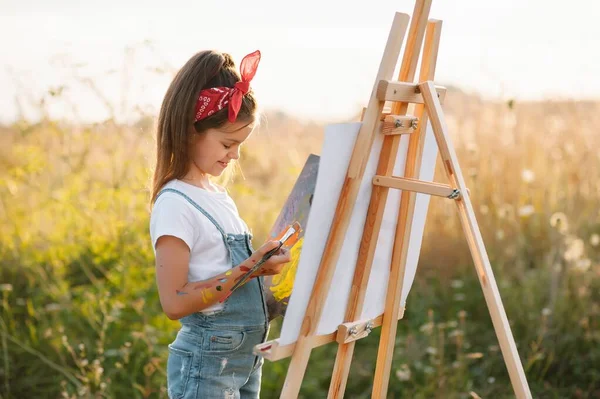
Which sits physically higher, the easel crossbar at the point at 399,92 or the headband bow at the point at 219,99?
the easel crossbar at the point at 399,92

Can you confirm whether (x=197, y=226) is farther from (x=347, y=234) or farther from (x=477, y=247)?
(x=477, y=247)

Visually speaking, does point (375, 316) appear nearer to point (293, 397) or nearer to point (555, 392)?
point (293, 397)

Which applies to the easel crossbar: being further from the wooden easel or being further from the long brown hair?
the long brown hair

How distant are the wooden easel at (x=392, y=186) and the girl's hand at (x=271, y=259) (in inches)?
4.1

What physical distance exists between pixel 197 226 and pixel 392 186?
1.67 feet

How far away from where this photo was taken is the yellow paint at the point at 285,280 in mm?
2010

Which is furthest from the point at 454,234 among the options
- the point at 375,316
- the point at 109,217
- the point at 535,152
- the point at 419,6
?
the point at 419,6

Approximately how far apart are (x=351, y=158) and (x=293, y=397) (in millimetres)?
613

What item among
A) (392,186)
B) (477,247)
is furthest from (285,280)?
(477,247)

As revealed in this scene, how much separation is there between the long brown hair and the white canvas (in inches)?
11.8

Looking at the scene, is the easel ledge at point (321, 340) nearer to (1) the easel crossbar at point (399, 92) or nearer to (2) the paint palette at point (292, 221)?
(2) the paint palette at point (292, 221)

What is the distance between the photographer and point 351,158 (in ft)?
5.99

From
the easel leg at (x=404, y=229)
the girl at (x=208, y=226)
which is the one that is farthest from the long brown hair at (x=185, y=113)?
the easel leg at (x=404, y=229)

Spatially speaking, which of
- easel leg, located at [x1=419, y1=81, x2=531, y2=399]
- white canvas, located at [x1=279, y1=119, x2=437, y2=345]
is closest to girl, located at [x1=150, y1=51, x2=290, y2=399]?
white canvas, located at [x1=279, y1=119, x2=437, y2=345]
